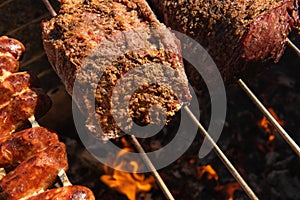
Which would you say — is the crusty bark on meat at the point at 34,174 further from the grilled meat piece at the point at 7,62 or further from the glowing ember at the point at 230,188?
the glowing ember at the point at 230,188

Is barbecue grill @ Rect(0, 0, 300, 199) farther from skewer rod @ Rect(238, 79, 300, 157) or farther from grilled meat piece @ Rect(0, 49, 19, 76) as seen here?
skewer rod @ Rect(238, 79, 300, 157)

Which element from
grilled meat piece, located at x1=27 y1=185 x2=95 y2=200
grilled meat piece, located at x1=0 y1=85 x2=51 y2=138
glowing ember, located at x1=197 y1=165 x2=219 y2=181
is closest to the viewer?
grilled meat piece, located at x1=27 y1=185 x2=95 y2=200

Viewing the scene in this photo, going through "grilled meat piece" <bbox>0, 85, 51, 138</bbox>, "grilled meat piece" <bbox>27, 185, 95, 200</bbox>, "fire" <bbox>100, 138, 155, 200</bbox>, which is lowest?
"fire" <bbox>100, 138, 155, 200</bbox>

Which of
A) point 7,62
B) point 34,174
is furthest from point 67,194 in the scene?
point 7,62

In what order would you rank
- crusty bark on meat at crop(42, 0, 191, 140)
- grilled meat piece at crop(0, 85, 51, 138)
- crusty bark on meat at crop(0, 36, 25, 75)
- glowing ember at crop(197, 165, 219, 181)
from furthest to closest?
glowing ember at crop(197, 165, 219, 181), crusty bark on meat at crop(0, 36, 25, 75), grilled meat piece at crop(0, 85, 51, 138), crusty bark on meat at crop(42, 0, 191, 140)

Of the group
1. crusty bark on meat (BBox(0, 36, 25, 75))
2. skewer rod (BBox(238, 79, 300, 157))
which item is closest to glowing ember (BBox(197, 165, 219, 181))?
skewer rod (BBox(238, 79, 300, 157))

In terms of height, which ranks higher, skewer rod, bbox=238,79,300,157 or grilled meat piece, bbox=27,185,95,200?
grilled meat piece, bbox=27,185,95,200

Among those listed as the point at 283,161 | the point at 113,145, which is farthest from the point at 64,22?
the point at 283,161
